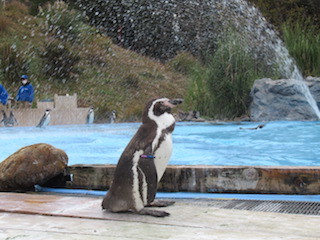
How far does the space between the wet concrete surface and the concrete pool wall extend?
546mm

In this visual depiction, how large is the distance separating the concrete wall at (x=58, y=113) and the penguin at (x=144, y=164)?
11564 mm

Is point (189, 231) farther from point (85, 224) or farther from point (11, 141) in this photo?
point (11, 141)

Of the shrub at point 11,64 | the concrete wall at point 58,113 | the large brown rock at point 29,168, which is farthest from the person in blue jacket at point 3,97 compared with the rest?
the large brown rock at point 29,168

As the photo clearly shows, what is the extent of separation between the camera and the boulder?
13258 mm

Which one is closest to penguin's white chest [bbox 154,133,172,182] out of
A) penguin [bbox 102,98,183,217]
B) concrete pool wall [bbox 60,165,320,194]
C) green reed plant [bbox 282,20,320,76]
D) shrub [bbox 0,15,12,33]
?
penguin [bbox 102,98,183,217]

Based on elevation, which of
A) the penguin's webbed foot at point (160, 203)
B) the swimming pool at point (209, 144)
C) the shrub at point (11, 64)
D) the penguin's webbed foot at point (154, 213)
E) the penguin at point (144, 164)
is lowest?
the swimming pool at point (209, 144)

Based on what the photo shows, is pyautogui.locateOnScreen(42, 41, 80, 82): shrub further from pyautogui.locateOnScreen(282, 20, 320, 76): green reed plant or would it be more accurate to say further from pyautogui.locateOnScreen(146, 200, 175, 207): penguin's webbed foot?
pyautogui.locateOnScreen(146, 200, 175, 207): penguin's webbed foot

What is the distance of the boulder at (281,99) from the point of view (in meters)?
13.3

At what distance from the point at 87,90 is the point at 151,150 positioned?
20708mm

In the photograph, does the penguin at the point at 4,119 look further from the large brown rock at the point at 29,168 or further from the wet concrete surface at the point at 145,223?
the wet concrete surface at the point at 145,223

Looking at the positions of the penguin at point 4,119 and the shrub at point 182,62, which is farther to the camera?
the shrub at point 182,62

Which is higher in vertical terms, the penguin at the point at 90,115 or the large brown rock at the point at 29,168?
the large brown rock at the point at 29,168

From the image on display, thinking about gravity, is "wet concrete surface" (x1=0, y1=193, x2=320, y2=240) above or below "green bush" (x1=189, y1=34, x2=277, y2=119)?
below

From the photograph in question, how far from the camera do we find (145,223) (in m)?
2.63
